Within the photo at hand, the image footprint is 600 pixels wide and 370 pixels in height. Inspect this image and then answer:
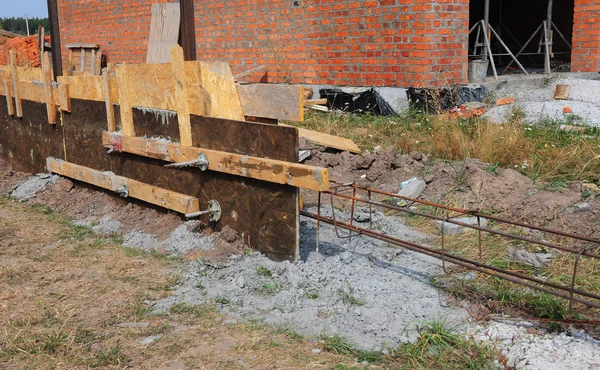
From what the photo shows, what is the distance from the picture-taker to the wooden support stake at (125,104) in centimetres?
585

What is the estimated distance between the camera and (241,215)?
491cm

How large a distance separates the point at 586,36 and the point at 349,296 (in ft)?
25.2

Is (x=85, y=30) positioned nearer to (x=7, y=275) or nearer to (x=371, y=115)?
(x=371, y=115)

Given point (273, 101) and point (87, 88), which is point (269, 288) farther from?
point (87, 88)

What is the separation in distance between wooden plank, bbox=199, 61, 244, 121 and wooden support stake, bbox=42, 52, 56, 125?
278 cm

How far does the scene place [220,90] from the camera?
202 inches

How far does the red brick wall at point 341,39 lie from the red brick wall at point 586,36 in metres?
1.97

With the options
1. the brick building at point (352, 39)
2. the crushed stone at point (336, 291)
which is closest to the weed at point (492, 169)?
the crushed stone at point (336, 291)

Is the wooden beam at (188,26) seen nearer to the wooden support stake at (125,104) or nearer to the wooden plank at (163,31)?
the wooden plank at (163,31)

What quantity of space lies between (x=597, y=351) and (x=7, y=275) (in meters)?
3.94

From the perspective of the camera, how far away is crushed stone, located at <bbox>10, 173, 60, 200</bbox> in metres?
7.25

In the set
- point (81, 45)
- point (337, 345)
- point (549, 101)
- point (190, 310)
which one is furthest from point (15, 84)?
point (81, 45)

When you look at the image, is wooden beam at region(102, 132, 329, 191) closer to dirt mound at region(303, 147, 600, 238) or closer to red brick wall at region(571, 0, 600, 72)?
dirt mound at region(303, 147, 600, 238)

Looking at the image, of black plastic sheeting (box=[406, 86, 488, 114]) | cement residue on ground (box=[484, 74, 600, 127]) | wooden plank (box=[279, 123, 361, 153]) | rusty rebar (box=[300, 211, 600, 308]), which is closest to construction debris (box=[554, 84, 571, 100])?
cement residue on ground (box=[484, 74, 600, 127])
